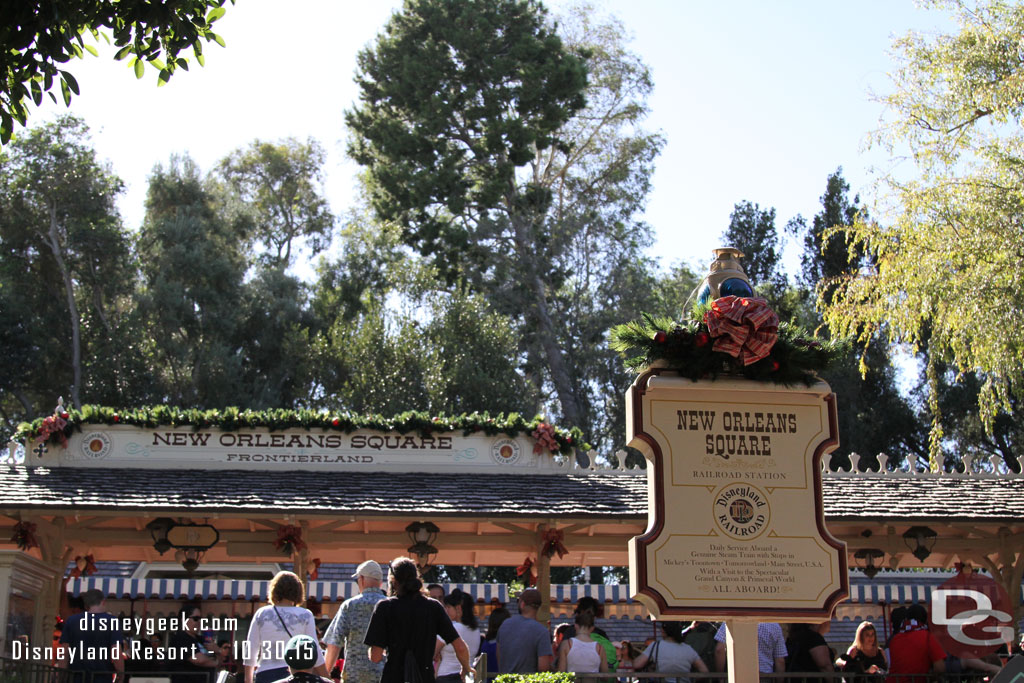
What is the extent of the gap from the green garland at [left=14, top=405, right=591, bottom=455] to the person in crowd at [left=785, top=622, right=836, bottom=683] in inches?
208

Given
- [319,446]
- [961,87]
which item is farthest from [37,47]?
[961,87]

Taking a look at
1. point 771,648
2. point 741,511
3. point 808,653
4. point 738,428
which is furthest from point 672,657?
point 738,428

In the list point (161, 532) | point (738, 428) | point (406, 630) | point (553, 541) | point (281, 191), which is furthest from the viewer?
point (281, 191)

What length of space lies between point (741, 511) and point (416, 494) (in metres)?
6.93

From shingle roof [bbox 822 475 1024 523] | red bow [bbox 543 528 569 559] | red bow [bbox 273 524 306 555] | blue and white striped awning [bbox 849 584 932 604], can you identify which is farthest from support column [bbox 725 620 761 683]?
blue and white striped awning [bbox 849 584 932 604]

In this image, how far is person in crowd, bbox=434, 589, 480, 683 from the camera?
23.7 ft

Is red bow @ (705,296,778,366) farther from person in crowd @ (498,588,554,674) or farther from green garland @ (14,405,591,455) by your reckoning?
green garland @ (14,405,591,455)

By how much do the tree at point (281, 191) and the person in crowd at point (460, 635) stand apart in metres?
32.9

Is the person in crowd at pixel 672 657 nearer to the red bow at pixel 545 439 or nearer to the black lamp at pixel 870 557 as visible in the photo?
the red bow at pixel 545 439

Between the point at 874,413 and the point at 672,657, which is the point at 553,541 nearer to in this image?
the point at 672,657

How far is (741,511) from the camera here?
21.0 feet

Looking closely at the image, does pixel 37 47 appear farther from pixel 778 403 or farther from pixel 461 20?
pixel 461 20

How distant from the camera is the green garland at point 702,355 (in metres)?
6.51

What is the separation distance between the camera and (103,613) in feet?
29.1
